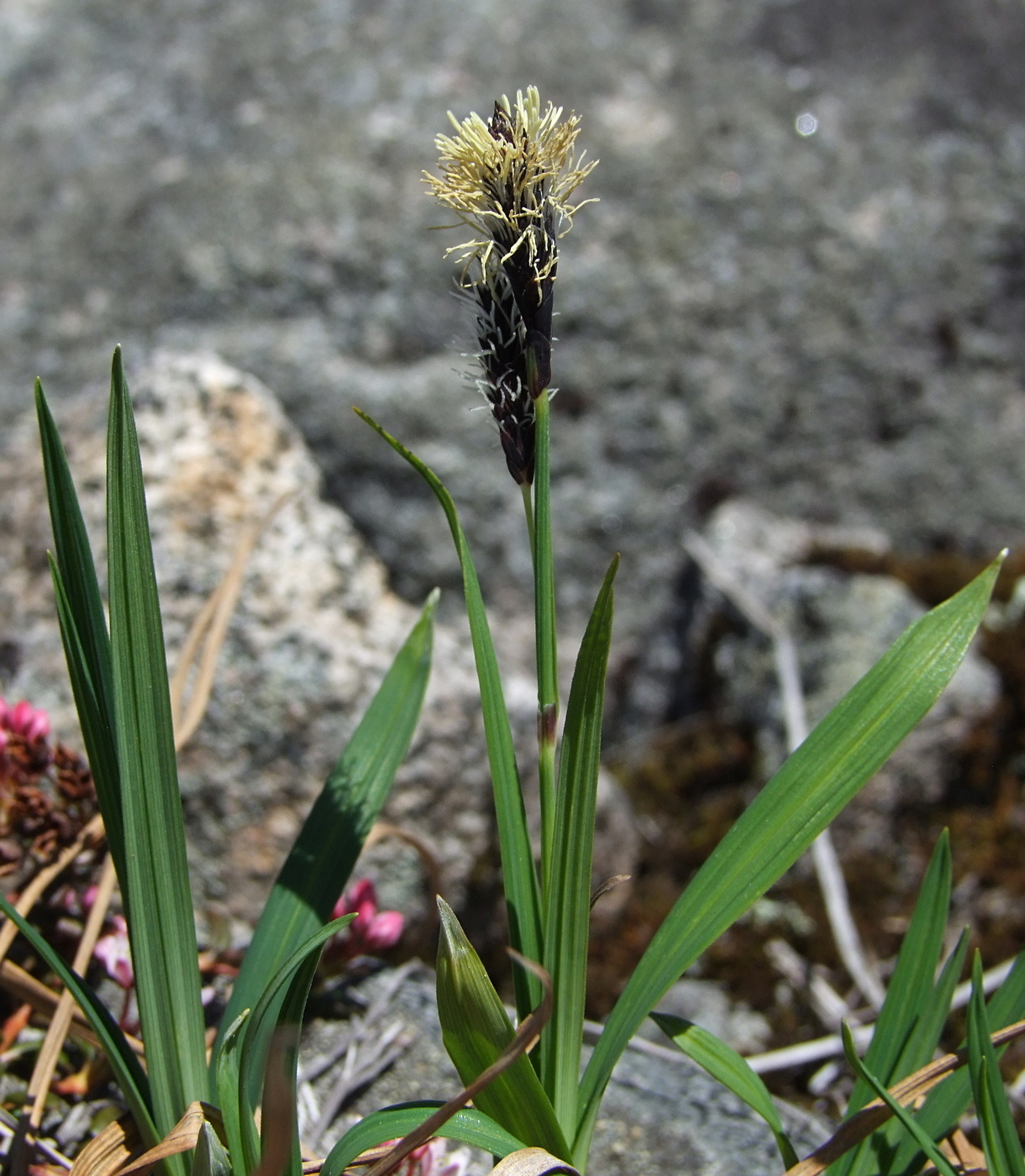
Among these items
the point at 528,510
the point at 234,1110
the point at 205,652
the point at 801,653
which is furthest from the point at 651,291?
the point at 234,1110

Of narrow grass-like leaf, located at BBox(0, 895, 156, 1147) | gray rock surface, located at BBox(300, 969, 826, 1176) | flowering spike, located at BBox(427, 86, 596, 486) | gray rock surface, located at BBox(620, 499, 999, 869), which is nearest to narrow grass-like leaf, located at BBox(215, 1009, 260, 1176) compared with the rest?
narrow grass-like leaf, located at BBox(0, 895, 156, 1147)

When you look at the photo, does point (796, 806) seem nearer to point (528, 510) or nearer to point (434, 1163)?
point (528, 510)

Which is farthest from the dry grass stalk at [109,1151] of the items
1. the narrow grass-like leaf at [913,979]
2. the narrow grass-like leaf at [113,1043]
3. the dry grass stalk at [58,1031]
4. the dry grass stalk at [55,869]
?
the narrow grass-like leaf at [913,979]

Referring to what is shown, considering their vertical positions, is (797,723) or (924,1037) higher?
(797,723)

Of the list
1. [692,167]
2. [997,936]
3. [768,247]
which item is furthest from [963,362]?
[997,936]

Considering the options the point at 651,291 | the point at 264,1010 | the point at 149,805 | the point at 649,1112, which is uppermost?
the point at 651,291

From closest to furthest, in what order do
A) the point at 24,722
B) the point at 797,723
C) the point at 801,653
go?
the point at 24,722, the point at 797,723, the point at 801,653

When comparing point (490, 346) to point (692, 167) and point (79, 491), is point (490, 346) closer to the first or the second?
point (79, 491)

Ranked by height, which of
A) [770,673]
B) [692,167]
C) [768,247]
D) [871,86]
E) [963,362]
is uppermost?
[871,86]
